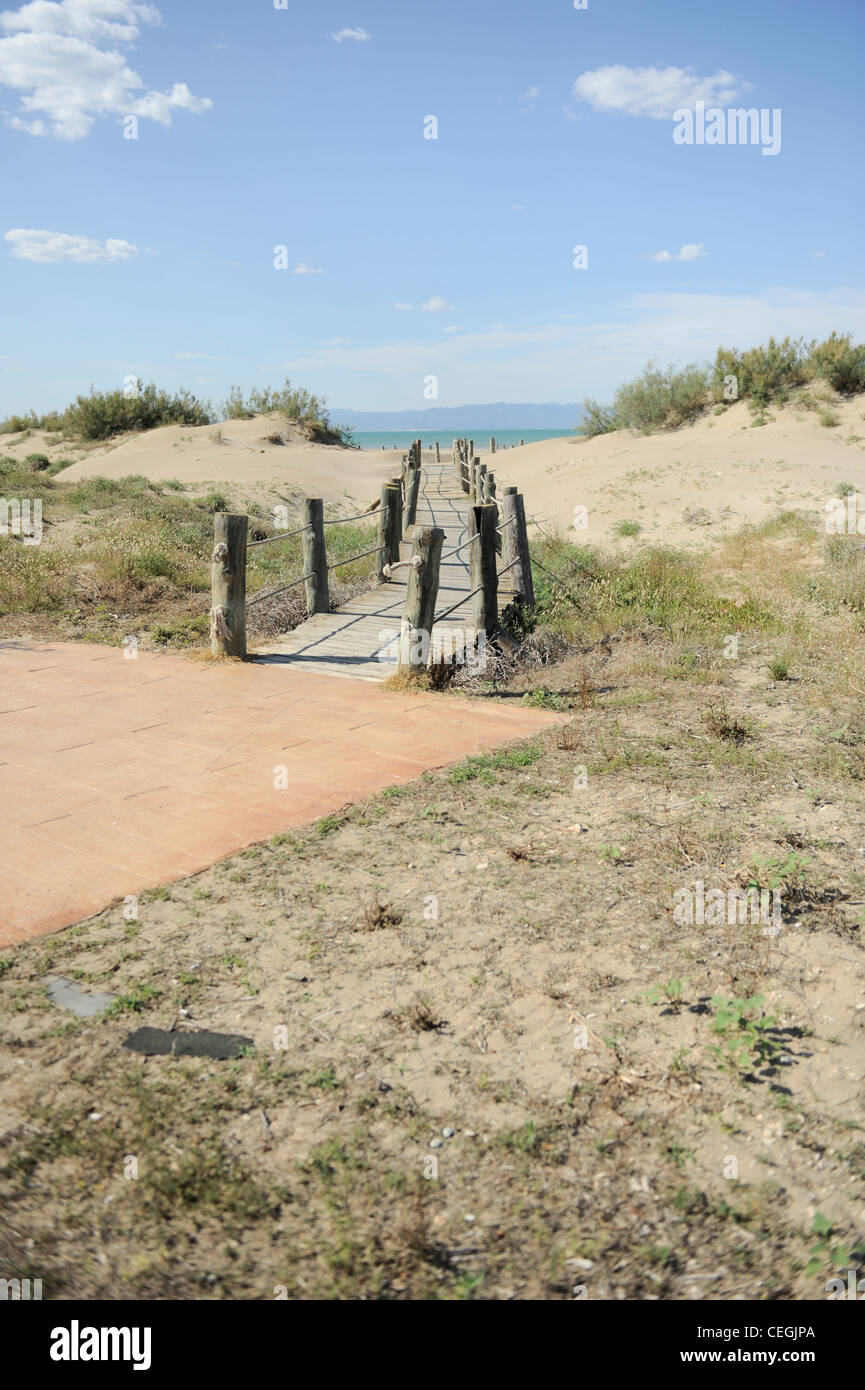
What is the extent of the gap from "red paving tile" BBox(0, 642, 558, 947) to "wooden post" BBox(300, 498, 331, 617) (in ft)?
6.72

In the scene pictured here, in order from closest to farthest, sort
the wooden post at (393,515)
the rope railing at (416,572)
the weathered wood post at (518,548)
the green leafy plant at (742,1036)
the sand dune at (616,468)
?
the green leafy plant at (742,1036), the rope railing at (416,572), the weathered wood post at (518,548), the wooden post at (393,515), the sand dune at (616,468)

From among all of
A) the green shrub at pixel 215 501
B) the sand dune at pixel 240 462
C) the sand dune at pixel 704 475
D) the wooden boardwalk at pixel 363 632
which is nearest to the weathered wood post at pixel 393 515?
the wooden boardwalk at pixel 363 632

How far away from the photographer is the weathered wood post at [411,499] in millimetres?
16234

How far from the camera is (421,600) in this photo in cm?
809

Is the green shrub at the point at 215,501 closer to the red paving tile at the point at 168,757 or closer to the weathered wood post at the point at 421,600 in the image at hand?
the red paving tile at the point at 168,757

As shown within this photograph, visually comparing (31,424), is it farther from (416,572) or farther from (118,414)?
(416,572)

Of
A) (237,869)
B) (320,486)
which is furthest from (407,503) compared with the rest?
(237,869)

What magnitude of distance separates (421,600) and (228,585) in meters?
1.86

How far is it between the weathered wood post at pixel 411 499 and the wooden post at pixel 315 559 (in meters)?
5.56

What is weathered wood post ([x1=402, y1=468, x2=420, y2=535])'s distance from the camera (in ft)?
53.3

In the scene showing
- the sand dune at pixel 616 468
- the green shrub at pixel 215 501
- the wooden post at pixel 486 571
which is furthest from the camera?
the green shrub at pixel 215 501

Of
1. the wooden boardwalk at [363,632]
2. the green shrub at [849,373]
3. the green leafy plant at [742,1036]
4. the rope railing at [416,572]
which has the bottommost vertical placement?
the green leafy plant at [742,1036]

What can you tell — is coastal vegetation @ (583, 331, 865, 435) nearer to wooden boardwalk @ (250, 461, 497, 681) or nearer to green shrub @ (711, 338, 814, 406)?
green shrub @ (711, 338, 814, 406)
